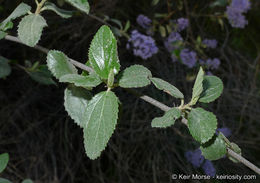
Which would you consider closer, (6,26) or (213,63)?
(6,26)

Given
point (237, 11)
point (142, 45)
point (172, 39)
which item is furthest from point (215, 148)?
point (237, 11)

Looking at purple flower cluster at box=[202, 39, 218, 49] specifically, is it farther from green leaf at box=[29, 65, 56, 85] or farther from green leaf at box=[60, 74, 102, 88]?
green leaf at box=[60, 74, 102, 88]

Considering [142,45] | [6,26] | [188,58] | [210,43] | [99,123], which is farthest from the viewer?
[210,43]

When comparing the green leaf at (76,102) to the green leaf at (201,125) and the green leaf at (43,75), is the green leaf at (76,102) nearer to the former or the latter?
the green leaf at (201,125)

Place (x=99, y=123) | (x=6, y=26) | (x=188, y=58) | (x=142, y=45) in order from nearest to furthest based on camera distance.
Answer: (x=99, y=123)
(x=6, y=26)
(x=142, y=45)
(x=188, y=58)

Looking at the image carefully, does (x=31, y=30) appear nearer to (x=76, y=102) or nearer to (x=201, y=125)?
(x=76, y=102)

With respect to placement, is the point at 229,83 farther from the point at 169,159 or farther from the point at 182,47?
the point at 169,159
